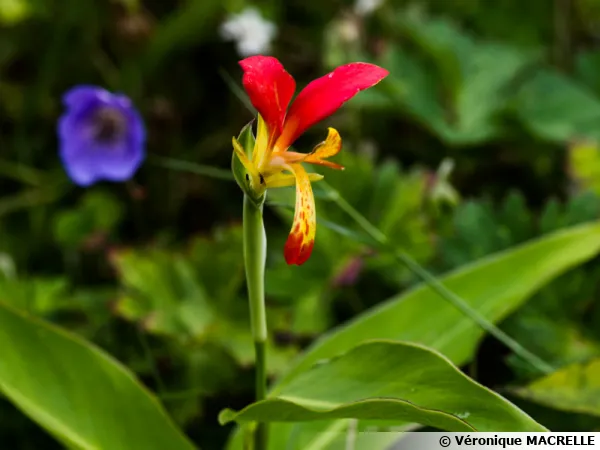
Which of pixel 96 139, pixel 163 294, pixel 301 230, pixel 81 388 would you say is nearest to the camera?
pixel 301 230

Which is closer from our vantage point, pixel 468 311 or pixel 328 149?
pixel 328 149

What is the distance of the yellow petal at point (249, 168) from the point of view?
38 cm

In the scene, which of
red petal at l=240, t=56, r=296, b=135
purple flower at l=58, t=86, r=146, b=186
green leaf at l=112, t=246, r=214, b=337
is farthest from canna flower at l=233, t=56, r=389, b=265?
purple flower at l=58, t=86, r=146, b=186

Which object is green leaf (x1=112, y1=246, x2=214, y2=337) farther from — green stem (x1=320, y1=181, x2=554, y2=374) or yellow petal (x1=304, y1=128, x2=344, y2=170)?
yellow petal (x1=304, y1=128, x2=344, y2=170)

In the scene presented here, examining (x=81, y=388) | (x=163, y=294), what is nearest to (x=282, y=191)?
(x=163, y=294)

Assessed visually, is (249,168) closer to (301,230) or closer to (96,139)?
(301,230)

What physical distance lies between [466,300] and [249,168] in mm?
322


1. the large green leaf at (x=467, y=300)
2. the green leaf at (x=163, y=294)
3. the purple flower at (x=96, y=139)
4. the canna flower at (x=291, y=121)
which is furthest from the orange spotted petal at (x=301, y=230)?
the purple flower at (x=96, y=139)

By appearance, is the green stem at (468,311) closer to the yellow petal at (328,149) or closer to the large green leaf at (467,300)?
the large green leaf at (467,300)

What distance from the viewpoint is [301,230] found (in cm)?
37

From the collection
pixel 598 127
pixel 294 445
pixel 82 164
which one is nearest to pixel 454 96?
pixel 598 127

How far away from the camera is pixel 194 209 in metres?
1.06

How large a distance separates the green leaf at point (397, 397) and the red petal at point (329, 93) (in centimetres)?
15

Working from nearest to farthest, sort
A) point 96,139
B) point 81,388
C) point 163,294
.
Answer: point 81,388, point 163,294, point 96,139
